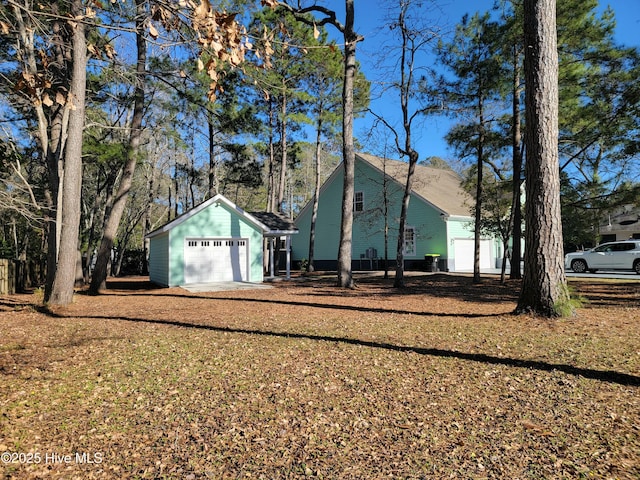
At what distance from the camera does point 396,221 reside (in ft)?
77.4

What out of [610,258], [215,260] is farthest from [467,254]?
[215,260]

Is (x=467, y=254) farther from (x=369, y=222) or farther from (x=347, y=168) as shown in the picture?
(x=347, y=168)

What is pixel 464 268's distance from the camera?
74.8 ft

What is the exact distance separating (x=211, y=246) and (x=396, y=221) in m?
11.9

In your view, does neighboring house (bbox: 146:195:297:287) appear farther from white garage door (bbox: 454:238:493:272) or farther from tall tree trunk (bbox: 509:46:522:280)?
white garage door (bbox: 454:238:493:272)

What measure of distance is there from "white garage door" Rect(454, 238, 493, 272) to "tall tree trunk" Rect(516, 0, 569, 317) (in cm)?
1578

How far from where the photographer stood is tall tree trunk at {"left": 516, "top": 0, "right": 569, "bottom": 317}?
676 cm

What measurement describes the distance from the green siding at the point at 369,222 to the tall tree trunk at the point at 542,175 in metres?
12.7

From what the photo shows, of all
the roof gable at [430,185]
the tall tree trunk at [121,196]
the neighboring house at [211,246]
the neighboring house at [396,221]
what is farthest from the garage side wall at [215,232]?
the roof gable at [430,185]

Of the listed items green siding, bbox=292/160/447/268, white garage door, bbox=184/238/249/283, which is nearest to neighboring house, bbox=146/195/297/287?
white garage door, bbox=184/238/249/283

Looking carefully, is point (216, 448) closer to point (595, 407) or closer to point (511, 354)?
point (595, 407)

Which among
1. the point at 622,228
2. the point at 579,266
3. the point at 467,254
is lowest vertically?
the point at 579,266

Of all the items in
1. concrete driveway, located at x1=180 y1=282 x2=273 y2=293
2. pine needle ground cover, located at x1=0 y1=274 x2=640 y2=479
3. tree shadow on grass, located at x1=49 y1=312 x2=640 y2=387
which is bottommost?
pine needle ground cover, located at x1=0 y1=274 x2=640 y2=479

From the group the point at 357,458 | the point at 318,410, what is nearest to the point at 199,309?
the point at 318,410
